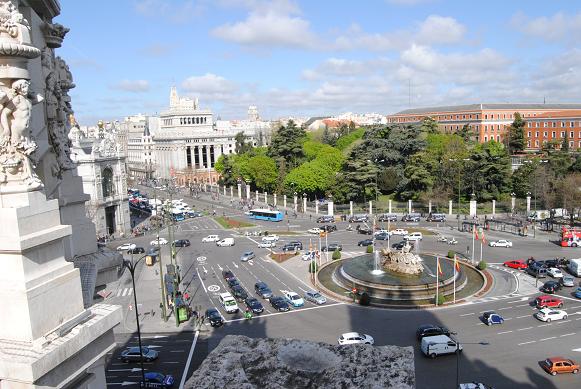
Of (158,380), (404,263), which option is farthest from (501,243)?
(158,380)

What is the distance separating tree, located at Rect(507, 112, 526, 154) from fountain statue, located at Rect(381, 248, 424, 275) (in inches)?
2070

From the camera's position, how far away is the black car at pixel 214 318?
24719 millimetres

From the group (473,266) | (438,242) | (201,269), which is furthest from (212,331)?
(438,242)

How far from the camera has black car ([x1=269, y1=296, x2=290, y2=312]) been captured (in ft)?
88.0

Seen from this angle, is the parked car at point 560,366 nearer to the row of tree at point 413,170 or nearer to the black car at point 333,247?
the black car at point 333,247

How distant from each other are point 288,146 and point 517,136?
3693cm

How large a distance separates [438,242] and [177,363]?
28.9 metres

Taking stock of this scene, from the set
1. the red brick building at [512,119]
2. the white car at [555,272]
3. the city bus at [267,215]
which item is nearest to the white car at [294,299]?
the white car at [555,272]

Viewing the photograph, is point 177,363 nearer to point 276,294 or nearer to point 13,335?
point 276,294

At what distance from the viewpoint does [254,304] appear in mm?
27094

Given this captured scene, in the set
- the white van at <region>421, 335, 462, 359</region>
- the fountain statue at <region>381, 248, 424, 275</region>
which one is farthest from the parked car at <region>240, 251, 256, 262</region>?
the white van at <region>421, 335, 462, 359</region>

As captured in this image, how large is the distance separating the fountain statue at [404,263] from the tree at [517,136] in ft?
173

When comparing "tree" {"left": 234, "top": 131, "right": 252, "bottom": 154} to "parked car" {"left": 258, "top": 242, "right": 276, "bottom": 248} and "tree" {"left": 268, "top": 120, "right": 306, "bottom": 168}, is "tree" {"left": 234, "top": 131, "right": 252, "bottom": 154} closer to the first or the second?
"tree" {"left": 268, "top": 120, "right": 306, "bottom": 168}

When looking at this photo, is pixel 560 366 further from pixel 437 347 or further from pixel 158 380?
pixel 158 380
